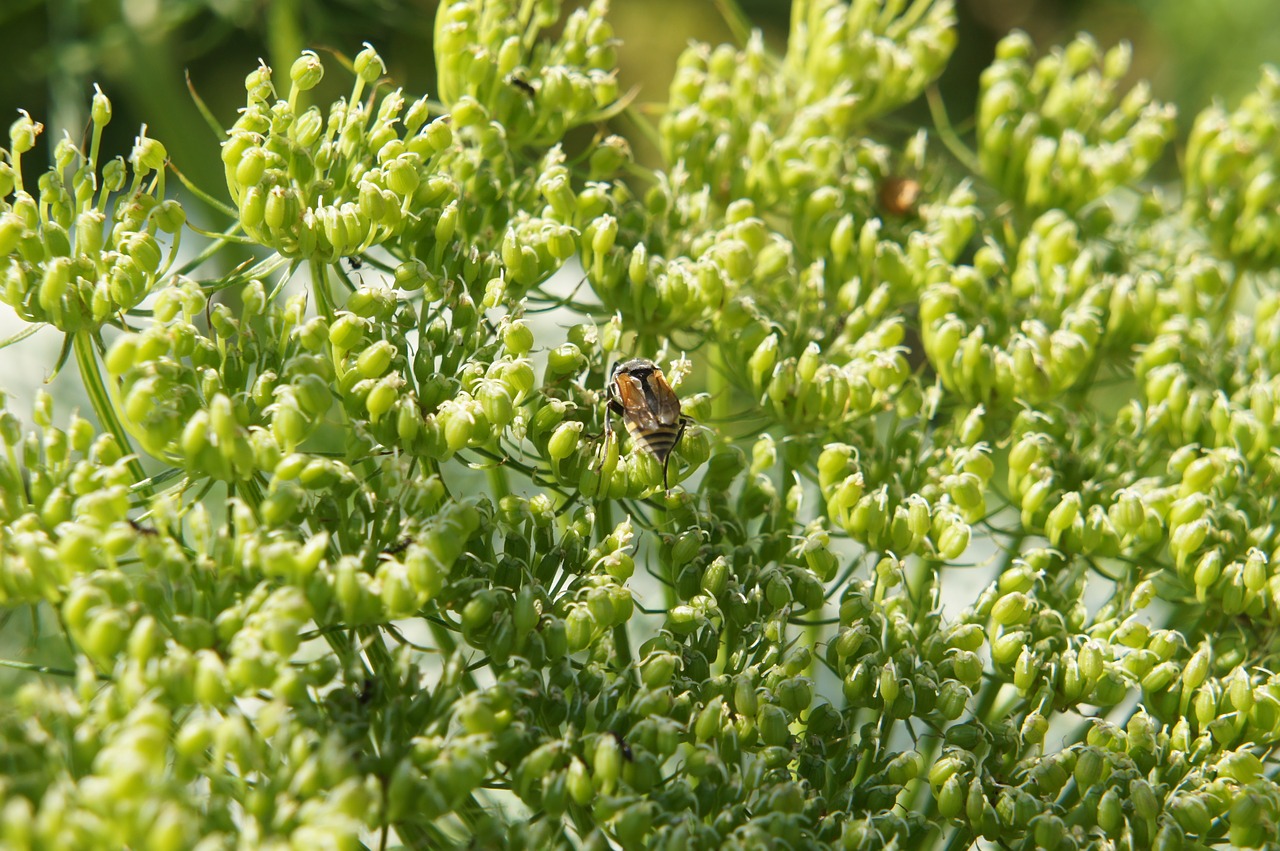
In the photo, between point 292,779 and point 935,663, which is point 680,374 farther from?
point 292,779

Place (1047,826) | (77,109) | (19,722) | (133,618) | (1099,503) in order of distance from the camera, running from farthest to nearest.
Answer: (77,109), (1099,503), (1047,826), (133,618), (19,722)

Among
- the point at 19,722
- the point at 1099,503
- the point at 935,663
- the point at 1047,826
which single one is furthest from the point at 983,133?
the point at 19,722

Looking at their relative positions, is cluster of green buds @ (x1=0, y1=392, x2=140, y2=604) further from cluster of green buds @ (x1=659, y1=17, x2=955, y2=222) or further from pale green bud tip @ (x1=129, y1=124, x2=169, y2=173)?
cluster of green buds @ (x1=659, y1=17, x2=955, y2=222)

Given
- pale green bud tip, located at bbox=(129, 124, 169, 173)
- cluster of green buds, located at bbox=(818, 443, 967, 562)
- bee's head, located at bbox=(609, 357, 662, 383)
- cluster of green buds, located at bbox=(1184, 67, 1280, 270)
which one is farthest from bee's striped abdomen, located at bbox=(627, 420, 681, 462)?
cluster of green buds, located at bbox=(1184, 67, 1280, 270)

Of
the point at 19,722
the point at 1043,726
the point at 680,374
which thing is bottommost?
the point at 19,722

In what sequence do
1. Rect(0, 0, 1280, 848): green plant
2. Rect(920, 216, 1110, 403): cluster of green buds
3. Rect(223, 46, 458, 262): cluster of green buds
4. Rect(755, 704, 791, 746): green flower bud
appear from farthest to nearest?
Rect(920, 216, 1110, 403): cluster of green buds < Rect(223, 46, 458, 262): cluster of green buds < Rect(755, 704, 791, 746): green flower bud < Rect(0, 0, 1280, 848): green plant

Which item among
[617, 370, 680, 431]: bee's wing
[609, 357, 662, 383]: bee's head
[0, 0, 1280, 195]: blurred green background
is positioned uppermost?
[0, 0, 1280, 195]: blurred green background
